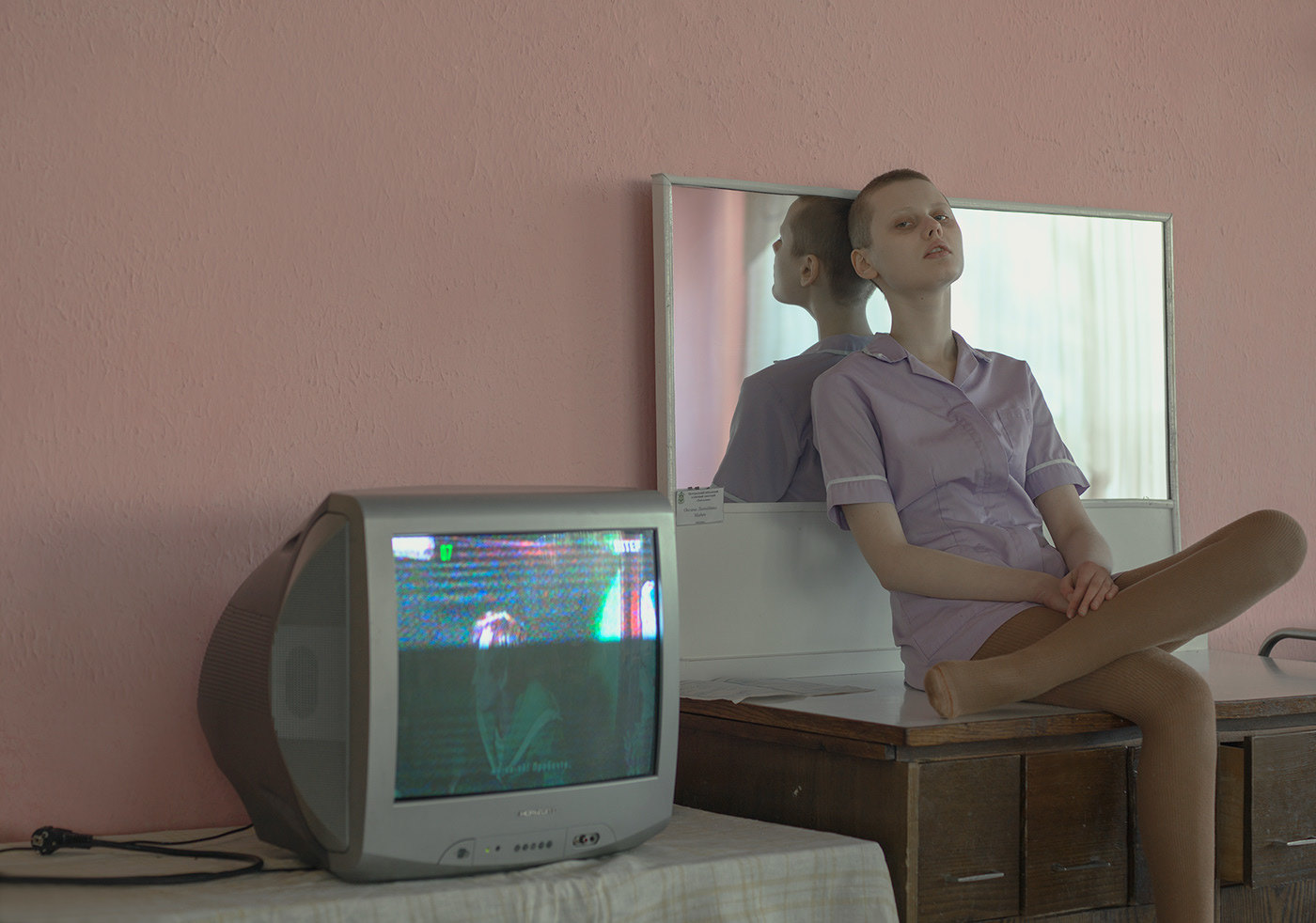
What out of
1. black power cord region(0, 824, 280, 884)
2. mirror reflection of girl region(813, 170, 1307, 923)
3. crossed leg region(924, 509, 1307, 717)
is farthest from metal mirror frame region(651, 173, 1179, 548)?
black power cord region(0, 824, 280, 884)

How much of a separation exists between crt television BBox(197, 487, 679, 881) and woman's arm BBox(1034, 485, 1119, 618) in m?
0.57

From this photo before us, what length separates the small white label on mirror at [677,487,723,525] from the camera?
1858 mm

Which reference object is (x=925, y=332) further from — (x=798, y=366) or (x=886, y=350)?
(x=798, y=366)

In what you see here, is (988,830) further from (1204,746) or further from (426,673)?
(426,673)

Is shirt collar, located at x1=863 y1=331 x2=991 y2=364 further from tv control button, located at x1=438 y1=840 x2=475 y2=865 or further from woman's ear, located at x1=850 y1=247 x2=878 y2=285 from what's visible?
tv control button, located at x1=438 y1=840 x2=475 y2=865

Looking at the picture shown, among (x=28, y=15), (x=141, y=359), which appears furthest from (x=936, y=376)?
(x=28, y=15)

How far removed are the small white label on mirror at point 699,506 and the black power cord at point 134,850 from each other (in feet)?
2.35

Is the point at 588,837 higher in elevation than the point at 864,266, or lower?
lower

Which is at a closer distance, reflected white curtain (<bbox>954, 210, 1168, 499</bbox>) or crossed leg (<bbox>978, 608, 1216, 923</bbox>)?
crossed leg (<bbox>978, 608, 1216, 923</bbox>)

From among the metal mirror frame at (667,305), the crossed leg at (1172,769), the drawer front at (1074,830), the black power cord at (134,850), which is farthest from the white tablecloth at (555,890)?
the metal mirror frame at (667,305)

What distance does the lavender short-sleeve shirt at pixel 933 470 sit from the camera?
175 centimetres

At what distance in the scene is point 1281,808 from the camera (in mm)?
1606

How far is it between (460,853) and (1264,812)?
100 centimetres

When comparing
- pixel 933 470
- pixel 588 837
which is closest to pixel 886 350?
pixel 933 470
